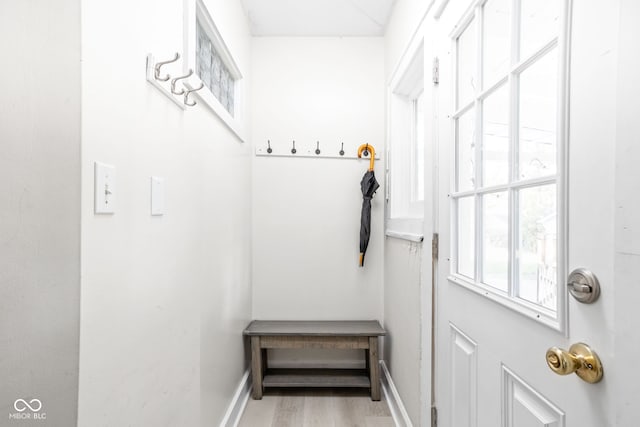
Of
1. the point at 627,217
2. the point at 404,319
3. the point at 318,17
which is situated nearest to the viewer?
the point at 627,217

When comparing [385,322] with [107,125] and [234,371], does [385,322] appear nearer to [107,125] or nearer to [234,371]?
[234,371]

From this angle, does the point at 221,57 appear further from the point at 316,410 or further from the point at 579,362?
the point at 316,410

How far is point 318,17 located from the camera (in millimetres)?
2268

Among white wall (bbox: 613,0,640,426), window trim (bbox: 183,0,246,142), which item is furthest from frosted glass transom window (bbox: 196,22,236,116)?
white wall (bbox: 613,0,640,426)

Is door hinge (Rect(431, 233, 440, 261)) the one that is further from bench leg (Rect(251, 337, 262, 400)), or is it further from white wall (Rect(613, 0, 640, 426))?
bench leg (Rect(251, 337, 262, 400))

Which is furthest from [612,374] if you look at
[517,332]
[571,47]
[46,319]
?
[46,319]

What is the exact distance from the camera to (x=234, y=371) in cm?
194

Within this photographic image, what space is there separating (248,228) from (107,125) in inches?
63.3

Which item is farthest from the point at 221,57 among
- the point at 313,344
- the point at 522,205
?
the point at 313,344

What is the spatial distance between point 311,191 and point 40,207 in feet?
6.33

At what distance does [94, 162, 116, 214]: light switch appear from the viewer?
727mm

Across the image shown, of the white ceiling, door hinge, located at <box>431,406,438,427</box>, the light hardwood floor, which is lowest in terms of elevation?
the light hardwood floor

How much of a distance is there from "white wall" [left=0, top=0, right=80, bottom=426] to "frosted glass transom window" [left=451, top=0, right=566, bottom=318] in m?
0.95

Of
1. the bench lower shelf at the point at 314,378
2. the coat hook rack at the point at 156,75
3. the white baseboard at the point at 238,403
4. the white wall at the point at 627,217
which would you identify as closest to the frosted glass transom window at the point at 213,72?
the coat hook rack at the point at 156,75
